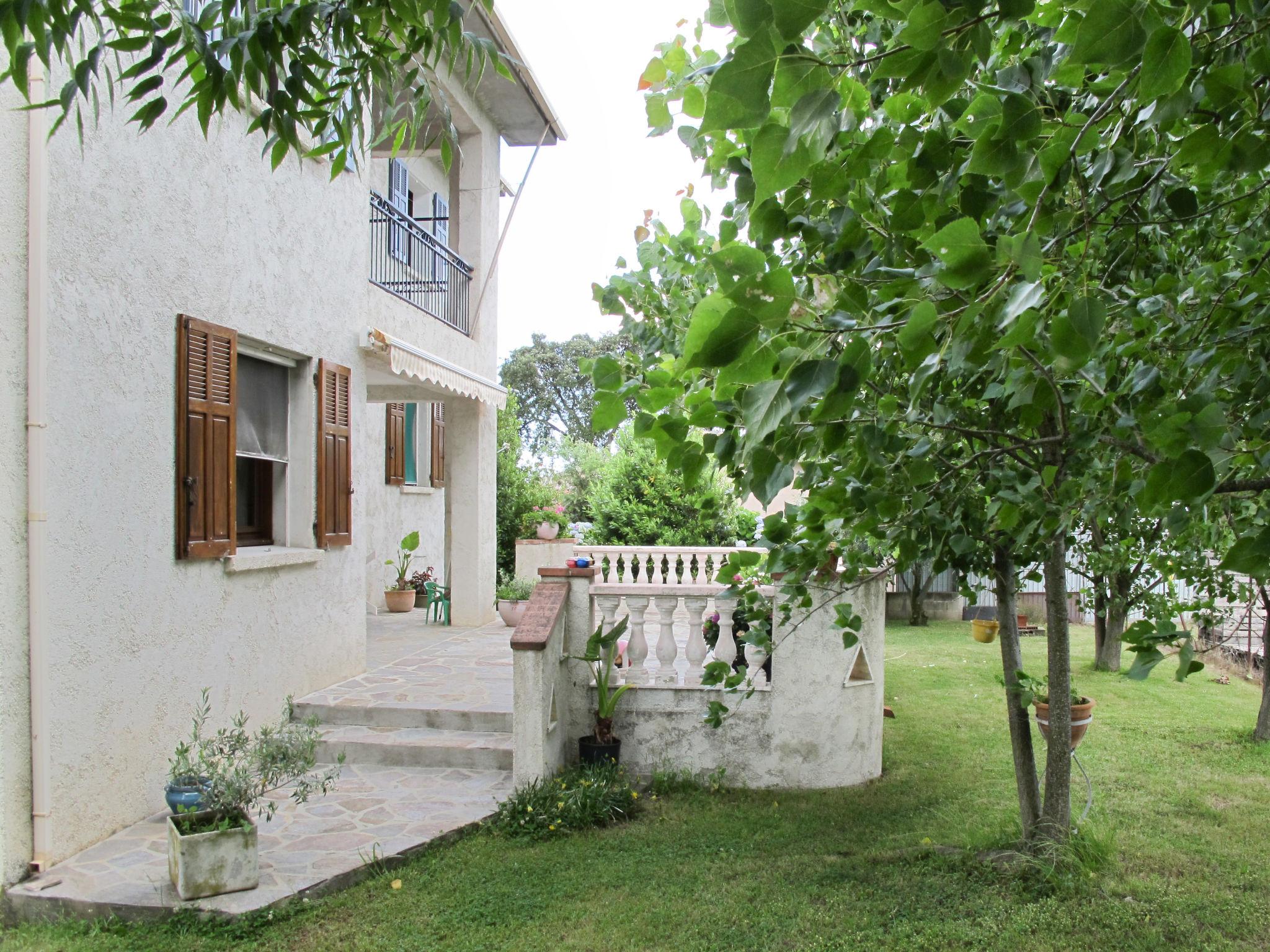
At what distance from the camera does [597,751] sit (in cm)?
691

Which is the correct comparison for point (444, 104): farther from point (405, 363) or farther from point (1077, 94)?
point (405, 363)

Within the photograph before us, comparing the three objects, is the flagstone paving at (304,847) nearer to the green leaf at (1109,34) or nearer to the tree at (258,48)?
the tree at (258,48)

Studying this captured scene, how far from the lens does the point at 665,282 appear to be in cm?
536

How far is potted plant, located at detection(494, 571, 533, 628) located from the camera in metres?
12.1

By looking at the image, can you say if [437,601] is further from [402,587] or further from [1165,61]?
[1165,61]

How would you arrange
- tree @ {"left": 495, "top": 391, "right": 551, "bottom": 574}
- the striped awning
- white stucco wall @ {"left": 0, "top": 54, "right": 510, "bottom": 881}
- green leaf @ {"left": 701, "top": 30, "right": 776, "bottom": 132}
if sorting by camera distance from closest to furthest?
green leaf @ {"left": 701, "top": 30, "right": 776, "bottom": 132} → white stucco wall @ {"left": 0, "top": 54, "right": 510, "bottom": 881} → the striped awning → tree @ {"left": 495, "top": 391, "right": 551, "bottom": 574}

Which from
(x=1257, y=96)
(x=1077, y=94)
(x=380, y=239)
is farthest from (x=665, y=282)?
(x=380, y=239)

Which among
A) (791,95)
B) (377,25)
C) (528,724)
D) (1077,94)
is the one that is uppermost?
(377,25)

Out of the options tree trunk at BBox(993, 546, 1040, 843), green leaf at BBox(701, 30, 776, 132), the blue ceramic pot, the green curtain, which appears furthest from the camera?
the green curtain

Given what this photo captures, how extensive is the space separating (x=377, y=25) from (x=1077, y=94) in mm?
2007

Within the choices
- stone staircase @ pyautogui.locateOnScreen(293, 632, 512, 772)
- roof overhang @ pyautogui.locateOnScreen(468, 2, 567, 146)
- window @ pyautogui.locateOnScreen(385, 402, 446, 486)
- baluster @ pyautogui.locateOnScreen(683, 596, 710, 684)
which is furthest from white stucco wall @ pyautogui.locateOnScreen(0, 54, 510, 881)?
Result: window @ pyautogui.locateOnScreen(385, 402, 446, 486)

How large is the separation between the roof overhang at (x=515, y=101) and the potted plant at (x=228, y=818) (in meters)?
7.68

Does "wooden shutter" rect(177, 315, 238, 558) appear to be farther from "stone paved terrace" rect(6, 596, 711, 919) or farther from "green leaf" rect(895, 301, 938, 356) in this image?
"green leaf" rect(895, 301, 938, 356)

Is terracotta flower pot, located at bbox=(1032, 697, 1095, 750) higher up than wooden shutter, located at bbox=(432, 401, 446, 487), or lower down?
lower down
